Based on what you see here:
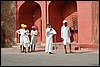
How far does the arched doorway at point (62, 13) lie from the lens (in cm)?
2145

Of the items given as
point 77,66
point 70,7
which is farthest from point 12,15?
point 77,66

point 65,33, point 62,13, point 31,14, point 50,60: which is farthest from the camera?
point 31,14

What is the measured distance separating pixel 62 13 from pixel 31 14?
2.57 meters

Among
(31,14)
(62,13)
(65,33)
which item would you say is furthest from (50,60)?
(31,14)

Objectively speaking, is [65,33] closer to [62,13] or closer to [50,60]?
[50,60]

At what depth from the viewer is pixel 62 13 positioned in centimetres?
2236

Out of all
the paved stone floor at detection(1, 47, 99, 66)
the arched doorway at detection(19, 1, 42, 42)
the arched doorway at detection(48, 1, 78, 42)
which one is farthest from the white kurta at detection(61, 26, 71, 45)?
the arched doorway at detection(19, 1, 42, 42)

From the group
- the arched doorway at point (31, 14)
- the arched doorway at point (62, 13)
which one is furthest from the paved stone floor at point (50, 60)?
the arched doorway at point (31, 14)

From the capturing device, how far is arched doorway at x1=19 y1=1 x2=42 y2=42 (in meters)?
23.0

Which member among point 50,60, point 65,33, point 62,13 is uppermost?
point 62,13

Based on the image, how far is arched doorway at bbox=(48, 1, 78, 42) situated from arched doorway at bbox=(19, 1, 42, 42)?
1416 mm

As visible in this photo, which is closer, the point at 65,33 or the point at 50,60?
the point at 50,60

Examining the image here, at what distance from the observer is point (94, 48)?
18047mm

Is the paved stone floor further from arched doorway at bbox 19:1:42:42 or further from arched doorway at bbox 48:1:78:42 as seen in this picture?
arched doorway at bbox 19:1:42:42
